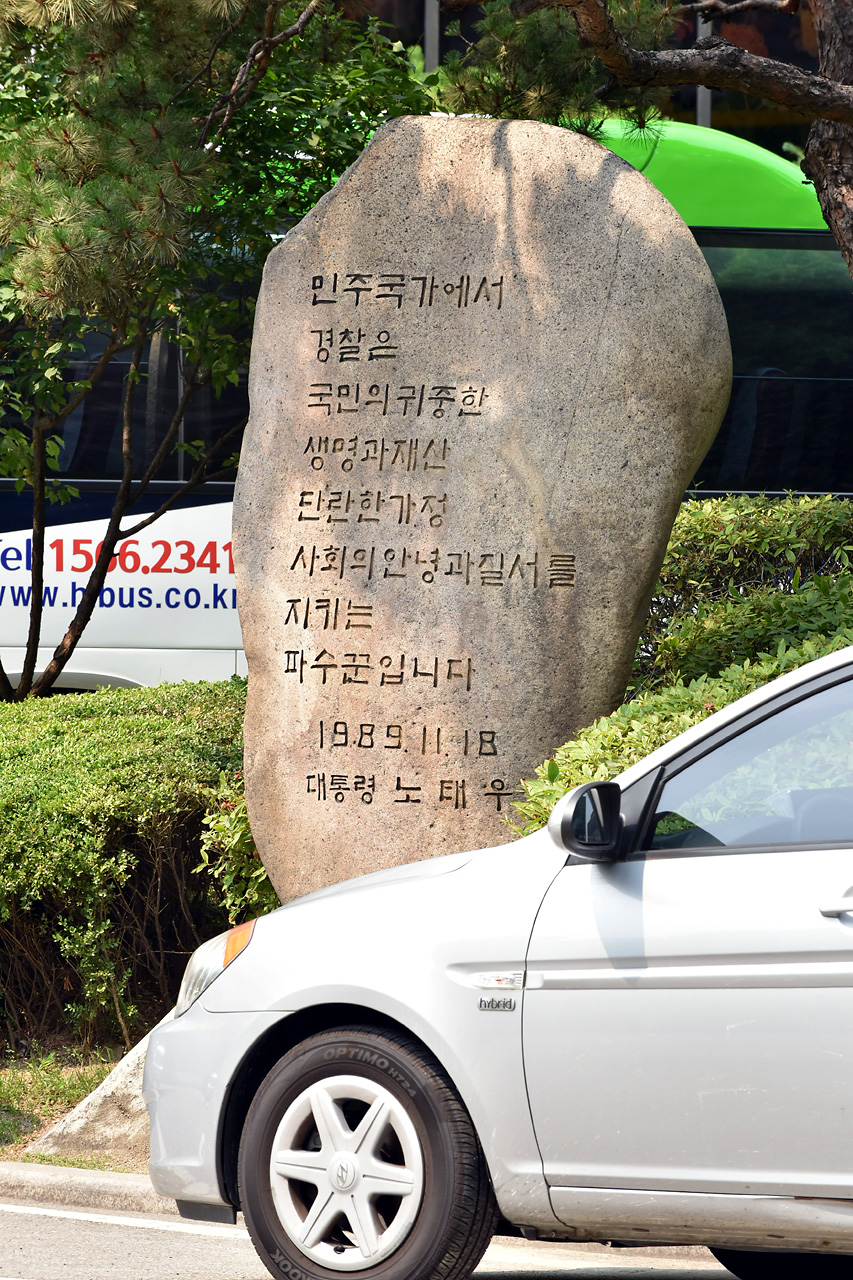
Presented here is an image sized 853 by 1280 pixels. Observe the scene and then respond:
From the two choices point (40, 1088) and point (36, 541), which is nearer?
point (40, 1088)

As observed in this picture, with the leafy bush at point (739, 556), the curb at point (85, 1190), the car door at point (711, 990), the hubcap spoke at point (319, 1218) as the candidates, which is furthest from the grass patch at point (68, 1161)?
the leafy bush at point (739, 556)

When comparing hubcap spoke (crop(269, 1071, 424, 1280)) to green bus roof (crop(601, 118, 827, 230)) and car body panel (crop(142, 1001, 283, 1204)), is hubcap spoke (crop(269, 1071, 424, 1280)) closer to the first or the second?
car body panel (crop(142, 1001, 283, 1204))

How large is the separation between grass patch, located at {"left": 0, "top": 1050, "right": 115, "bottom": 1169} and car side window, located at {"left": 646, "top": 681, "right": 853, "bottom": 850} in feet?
11.1

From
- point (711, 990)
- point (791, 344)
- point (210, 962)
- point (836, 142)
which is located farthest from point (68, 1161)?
point (791, 344)

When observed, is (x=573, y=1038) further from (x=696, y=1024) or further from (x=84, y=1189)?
(x=84, y=1189)

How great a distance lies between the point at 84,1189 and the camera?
503 centimetres

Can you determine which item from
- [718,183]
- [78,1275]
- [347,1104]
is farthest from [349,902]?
[718,183]

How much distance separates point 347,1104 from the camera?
3463mm

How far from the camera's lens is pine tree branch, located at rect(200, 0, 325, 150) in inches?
248

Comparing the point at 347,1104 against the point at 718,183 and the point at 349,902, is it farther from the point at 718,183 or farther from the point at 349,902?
the point at 718,183

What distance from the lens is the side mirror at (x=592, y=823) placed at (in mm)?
3197

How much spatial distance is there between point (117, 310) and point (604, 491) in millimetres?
2733

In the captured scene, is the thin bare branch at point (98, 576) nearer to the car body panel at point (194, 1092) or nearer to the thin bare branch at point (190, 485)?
the thin bare branch at point (190, 485)

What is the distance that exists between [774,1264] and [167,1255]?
1.81m
